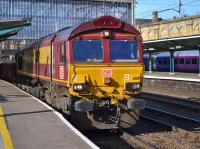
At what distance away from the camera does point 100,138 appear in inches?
511

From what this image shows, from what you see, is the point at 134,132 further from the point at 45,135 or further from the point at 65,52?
the point at 45,135

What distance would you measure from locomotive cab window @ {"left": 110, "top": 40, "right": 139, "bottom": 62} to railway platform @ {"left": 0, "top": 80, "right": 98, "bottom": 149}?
7.65ft

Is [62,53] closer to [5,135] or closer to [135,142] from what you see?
[135,142]

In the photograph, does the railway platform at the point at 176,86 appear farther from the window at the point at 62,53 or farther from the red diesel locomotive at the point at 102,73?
the window at the point at 62,53

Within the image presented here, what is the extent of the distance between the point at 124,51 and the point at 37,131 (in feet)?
12.3

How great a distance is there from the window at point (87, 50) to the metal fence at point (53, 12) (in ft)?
138

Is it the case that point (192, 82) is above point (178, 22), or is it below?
below

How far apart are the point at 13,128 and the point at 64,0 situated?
155 feet

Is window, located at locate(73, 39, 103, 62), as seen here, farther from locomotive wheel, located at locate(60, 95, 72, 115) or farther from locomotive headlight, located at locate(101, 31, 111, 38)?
locomotive wheel, located at locate(60, 95, 72, 115)

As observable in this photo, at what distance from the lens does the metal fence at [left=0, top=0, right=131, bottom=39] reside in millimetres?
56125

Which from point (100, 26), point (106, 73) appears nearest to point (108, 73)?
point (106, 73)

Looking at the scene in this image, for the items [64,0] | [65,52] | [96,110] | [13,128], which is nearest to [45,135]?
[13,128]

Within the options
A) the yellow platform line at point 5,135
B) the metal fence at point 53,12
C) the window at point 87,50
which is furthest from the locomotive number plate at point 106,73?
the metal fence at point 53,12

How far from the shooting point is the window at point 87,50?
41.4 feet
